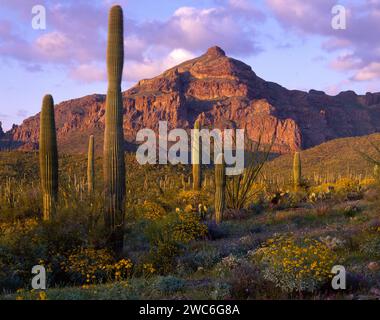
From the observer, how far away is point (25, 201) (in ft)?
44.4

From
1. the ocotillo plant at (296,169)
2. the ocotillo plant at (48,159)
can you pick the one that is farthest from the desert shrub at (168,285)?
the ocotillo plant at (296,169)

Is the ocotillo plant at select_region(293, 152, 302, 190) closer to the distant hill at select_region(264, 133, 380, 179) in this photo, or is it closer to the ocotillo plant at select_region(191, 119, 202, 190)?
the ocotillo plant at select_region(191, 119, 202, 190)

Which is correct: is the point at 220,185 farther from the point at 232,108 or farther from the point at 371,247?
the point at 232,108

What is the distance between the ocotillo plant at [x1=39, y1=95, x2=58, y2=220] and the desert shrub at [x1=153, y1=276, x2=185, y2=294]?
6032 millimetres

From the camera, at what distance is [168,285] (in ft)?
23.1

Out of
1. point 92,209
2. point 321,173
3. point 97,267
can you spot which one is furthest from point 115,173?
point 321,173

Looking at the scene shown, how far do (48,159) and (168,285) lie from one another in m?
7.20

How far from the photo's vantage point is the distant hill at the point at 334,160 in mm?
47125

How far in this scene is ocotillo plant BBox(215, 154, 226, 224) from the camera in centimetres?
1579

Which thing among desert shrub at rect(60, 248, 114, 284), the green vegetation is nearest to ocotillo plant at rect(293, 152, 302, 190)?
the green vegetation

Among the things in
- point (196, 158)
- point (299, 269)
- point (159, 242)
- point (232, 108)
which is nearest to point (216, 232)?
point (159, 242)

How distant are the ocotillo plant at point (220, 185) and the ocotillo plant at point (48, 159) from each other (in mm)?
5260

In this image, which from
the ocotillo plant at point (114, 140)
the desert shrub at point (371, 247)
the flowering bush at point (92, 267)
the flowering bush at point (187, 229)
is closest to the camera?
the flowering bush at point (92, 267)

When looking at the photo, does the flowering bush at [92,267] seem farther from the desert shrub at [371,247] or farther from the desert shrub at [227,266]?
the desert shrub at [371,247]
